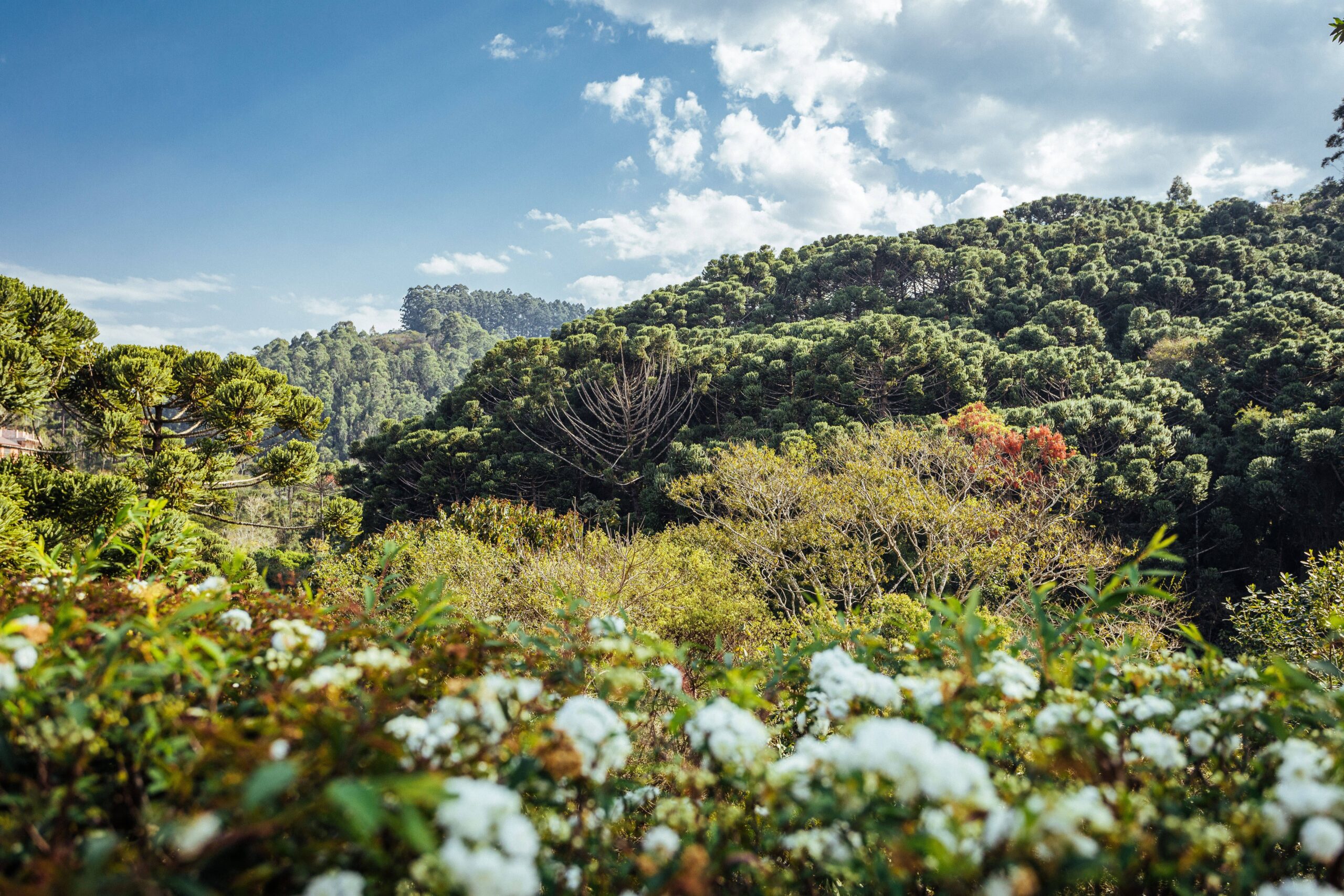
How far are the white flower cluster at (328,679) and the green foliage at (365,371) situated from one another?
56997 millimetres

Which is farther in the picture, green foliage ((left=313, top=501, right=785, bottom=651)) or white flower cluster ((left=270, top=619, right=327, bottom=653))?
green foliage ((left=313, top=501, right=785, bottom=651))

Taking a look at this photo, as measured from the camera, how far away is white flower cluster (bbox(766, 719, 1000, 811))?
0.91 m

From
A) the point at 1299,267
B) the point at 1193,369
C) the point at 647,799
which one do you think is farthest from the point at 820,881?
the point at 1299,267

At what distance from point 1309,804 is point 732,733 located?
924mm

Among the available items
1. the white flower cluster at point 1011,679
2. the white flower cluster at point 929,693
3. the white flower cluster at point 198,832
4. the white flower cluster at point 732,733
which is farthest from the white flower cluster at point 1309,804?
the white flower cluster at point 198,832

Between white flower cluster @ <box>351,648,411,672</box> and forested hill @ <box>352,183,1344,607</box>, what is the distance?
12125 millimetres

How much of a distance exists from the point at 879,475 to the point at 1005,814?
774 centimetres

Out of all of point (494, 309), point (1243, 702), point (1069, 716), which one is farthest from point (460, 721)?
point (494, 309)

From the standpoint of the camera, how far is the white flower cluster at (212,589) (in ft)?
5.64

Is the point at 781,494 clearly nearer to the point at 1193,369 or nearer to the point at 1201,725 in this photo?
the point at 1201,725

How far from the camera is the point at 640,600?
24.9 ft

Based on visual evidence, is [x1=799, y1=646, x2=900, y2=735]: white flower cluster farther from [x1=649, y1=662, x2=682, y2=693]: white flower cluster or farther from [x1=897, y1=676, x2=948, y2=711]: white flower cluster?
[x1=649, y1=662, x2=682, y2=693]: white flower cluster

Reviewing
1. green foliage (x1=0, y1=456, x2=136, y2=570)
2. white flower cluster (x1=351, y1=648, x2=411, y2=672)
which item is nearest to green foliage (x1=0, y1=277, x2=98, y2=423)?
green foliage (x1=0, y1=456, x2=136, y2=570)

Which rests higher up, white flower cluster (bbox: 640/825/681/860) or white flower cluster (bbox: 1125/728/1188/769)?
white flower cluster (bbox: 1125/728/1188/769)
